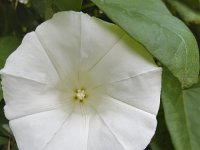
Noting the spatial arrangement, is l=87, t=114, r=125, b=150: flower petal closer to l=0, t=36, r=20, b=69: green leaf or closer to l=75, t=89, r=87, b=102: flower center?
l=75, t=89, r=87, b=102: flower center

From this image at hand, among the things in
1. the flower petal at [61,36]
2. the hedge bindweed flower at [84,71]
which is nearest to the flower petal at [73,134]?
the hedge bindweed flower at [84,71]

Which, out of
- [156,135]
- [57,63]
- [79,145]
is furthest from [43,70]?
[156,135]

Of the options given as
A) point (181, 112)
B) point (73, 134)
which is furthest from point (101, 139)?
point (181, 112)

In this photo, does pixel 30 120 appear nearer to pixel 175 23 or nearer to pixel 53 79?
pixel 53 79

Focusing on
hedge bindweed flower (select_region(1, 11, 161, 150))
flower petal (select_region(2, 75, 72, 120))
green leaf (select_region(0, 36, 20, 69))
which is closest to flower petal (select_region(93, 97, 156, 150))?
hedge bindweed flower (select_region(1, 11, 161, 150))

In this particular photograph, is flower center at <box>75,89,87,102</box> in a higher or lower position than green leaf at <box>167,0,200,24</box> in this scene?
lower

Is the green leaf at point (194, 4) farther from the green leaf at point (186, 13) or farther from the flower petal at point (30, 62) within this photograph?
the flower petal at point (30, 62)
